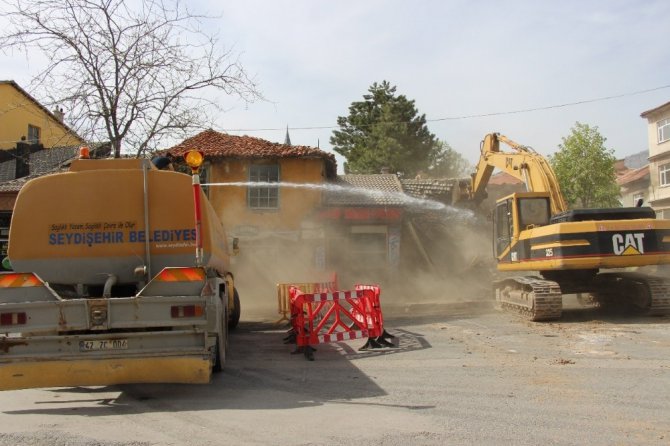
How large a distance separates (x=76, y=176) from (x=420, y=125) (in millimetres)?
39758

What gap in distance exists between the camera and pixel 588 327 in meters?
10.9

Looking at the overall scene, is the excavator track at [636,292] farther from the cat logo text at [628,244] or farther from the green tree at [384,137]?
the green tree at [384,137]

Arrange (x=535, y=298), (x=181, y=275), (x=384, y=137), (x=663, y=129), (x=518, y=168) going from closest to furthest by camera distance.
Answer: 1. (x=181, y=275)
2. (x=535, y=298)
3. (x=518, y=168)
4. (x=663, y=129)
5. (x=384, y=137)

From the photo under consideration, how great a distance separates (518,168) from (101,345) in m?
11.1

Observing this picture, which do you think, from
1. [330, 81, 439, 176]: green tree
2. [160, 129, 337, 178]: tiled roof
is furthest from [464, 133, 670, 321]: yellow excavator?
[330, 81, 439, 176]: green tree

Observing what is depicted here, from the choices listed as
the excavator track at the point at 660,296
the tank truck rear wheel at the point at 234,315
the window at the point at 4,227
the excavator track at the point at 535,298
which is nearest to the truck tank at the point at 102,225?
the tank truck rear wheel at the point at 234,315

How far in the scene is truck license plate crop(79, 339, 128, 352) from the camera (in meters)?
5.88

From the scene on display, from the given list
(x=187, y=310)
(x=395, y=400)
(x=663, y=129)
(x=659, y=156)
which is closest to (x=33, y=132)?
(x=187, y=310)

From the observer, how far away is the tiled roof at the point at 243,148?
840 inches

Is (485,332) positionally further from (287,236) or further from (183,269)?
Result: (287,236)

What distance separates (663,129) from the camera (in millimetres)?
37406

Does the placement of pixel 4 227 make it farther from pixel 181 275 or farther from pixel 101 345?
pixel 181 275

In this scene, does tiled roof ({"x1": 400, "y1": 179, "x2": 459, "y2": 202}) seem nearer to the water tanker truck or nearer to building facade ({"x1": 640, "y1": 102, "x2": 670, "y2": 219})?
building facade ({"x1": 640, "y1": 102, "x2": 670, "y2": 219})

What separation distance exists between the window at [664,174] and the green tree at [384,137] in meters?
16.3
